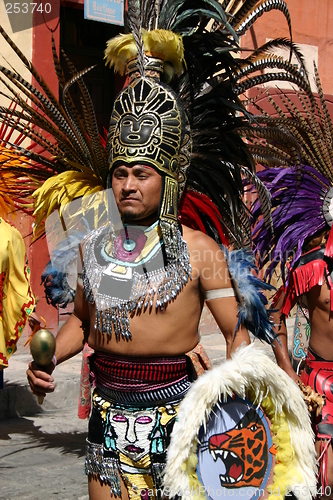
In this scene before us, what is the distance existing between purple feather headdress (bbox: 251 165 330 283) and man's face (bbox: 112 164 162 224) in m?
1.76

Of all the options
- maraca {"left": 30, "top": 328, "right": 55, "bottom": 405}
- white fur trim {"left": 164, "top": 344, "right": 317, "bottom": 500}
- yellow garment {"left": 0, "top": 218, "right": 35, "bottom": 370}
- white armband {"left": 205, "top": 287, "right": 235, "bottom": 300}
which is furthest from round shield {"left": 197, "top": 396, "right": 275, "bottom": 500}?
yellow garment {"left": 0, "top": 218, "right": 35, "bottom": 370}

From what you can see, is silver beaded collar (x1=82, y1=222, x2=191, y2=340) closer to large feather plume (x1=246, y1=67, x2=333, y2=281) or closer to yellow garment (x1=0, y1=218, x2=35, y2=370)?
large feather plume (x1=246, y1=67, x2=333, y2=281)

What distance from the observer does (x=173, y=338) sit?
9.23 ft

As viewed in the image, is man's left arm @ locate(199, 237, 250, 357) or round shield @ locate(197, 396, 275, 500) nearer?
round shield @ locate(197, 396, 275, 500)

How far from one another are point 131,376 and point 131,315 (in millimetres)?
249

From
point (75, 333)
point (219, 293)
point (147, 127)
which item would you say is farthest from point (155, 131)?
point (75, 333)

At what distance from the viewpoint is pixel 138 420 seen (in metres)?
2.82

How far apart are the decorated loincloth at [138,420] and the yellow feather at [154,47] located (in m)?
1.34

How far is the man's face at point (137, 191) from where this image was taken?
2865mm

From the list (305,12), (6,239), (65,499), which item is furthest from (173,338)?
(305,12)

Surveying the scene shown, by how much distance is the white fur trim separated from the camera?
8.53 ft

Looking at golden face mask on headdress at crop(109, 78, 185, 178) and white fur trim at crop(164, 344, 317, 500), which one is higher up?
golden face mask on headdress at crop(109, 78, 185, 178)

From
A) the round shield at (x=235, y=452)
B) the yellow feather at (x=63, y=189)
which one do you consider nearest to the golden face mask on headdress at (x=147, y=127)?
the yellow feather at (x=63, y=189)

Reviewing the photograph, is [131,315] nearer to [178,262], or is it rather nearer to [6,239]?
[178,262]
